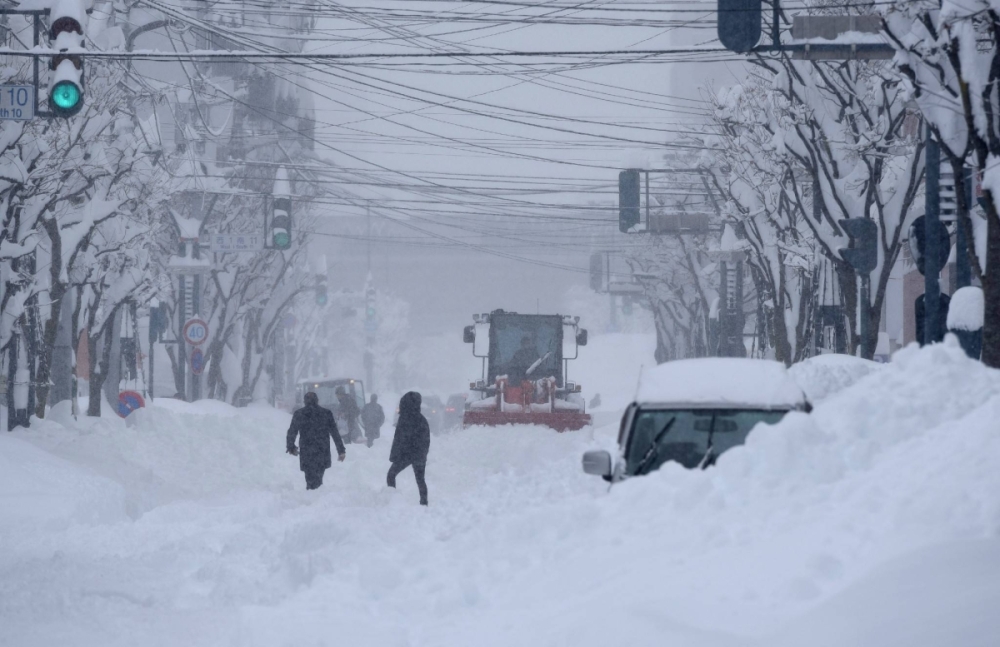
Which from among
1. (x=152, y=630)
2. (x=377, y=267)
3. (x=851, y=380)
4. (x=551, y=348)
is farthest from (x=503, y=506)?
(x=377, y=267)

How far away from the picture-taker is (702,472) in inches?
281

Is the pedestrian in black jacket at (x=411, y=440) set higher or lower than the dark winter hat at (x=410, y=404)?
lower

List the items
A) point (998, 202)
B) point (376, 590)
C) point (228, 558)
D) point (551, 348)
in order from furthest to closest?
1. point (551, 348)
2. point (998, 202)
3. point (228, 558)
4. point (376, 590)

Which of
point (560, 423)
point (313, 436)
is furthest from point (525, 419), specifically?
point (313, 436)

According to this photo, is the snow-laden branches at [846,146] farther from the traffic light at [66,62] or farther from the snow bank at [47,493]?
the snow bank at [47,493]

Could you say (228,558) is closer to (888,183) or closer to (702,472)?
(702,472)

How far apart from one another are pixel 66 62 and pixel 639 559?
852 cm

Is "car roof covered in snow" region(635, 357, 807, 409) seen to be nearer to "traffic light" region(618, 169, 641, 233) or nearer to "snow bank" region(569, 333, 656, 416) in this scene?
"traffic light" region(618, 169, 641, 233)

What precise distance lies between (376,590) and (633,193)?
22371 millimetres

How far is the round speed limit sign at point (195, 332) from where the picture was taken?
106 ft

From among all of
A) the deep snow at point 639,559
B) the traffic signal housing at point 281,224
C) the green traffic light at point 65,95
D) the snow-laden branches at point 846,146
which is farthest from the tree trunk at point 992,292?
the traffic signal housing at point 281,224

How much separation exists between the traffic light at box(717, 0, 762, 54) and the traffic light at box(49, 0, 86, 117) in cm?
690

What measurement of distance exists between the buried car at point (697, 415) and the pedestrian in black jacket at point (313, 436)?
8.03 metres

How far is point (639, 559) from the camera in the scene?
6.61 meters
